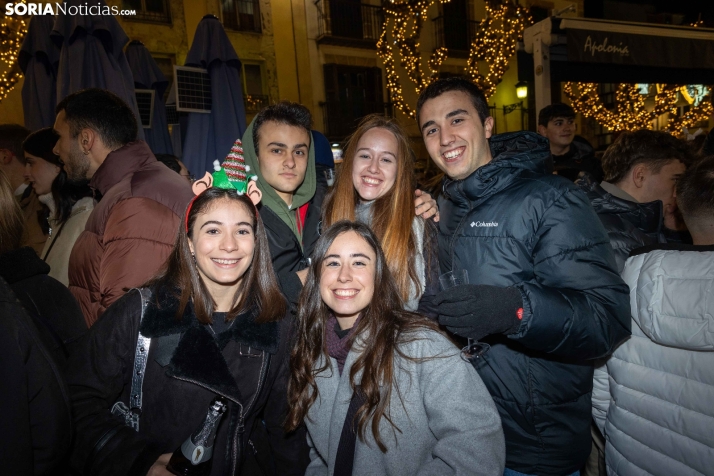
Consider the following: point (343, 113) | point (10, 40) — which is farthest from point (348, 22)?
point (10, 40)

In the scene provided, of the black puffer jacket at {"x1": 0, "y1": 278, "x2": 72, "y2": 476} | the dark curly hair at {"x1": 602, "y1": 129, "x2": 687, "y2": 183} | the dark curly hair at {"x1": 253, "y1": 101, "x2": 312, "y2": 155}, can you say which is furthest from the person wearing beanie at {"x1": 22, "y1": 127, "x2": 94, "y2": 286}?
the dark curly hair at {"x1": 602, "y1": 129, "x2": 687, "y2": 183}

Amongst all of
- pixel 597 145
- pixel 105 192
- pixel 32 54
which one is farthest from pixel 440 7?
pixel 105 192

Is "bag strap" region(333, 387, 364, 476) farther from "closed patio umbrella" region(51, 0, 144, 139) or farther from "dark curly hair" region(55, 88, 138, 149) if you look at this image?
"closed patio umbrella" region(51, 0, 144, 139)

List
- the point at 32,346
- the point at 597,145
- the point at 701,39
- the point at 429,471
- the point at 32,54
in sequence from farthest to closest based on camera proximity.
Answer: the point at 597,145 → the point at 701,39 → the point at 32,54 → the point at 429,471 → the point at 32,346

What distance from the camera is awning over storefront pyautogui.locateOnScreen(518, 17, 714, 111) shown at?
4742 millimetres

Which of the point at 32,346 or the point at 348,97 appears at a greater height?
the point at 348,97

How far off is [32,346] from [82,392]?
45cm

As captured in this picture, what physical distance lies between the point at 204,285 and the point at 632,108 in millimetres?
14008

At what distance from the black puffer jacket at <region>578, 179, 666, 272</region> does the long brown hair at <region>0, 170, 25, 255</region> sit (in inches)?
122

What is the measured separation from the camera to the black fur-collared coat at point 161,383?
1.74 metres

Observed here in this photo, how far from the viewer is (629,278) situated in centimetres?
193

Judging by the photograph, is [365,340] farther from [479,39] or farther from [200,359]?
[479,39]

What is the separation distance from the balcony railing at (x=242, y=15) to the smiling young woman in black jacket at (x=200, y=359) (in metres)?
14.6

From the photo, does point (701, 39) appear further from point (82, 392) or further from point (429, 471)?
point (82, 392)
